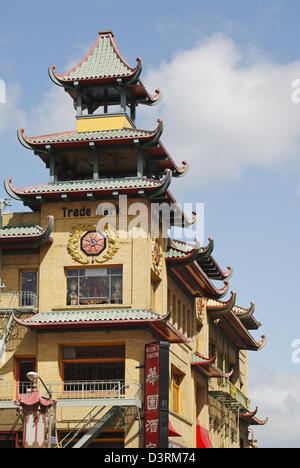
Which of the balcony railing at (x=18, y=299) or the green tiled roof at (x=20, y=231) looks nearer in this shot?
the green tiled roof at (x=20, y=231)

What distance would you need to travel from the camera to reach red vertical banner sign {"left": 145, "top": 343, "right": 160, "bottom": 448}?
50.0 metres

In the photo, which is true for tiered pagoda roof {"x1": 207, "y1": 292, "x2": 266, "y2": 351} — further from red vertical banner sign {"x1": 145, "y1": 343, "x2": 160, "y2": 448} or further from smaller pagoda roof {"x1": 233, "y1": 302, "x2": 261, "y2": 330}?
red vertical banner sign {"x1": 145, "y1": 343, "x2": 160, "y2": 448}

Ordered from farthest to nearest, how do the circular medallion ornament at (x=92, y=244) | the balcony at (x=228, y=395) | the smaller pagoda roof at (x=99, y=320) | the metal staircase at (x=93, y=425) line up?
the balcony at (x=228, y=395) → the circular medallion ornament at (x=92, y=244) → the smaller pagoda roof at (x=99, y=320) → the metal staircase at (x=93, y=425)

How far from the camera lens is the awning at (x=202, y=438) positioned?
206 ft

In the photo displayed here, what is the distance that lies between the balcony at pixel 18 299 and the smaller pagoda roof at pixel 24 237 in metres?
2.49

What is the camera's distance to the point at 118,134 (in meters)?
56.6

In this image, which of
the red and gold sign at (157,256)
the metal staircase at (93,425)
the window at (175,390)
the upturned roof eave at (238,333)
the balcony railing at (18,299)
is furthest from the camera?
the upturned roof eave at (238,333)

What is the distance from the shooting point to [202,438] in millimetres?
63531

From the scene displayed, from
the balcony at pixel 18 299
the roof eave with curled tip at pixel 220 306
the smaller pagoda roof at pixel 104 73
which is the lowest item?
the balcony at pixel 18 299

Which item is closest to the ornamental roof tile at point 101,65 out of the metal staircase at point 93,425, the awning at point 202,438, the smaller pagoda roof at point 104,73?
the smaller pagoda roof at point 104,73

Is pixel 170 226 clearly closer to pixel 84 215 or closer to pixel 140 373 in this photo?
pixel 84 215

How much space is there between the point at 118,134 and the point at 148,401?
15.4 meters

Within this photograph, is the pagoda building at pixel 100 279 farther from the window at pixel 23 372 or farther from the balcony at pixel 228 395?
the balcony at pixel 228 395
